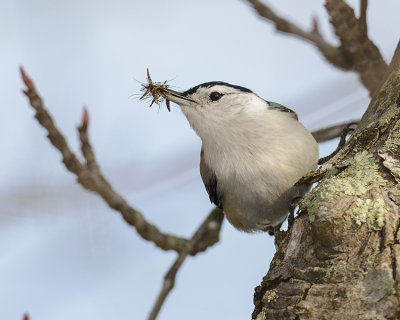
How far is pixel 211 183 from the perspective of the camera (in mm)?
2539

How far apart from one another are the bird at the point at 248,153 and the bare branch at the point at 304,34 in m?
0.31

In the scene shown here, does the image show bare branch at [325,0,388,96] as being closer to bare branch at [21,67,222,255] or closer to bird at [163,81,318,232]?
bird at [163,81,318,232]

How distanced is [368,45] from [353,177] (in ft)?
3.74

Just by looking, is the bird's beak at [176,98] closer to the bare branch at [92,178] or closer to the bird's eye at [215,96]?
the bird's eye at [215,96]

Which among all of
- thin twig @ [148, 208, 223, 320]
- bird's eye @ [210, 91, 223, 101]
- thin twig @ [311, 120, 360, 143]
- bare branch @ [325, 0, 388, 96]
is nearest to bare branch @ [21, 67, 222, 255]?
thin twig @ [148, 208, 223, 320]

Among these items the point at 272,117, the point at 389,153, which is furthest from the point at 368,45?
the point at 389,153

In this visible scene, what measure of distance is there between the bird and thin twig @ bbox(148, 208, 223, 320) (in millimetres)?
246

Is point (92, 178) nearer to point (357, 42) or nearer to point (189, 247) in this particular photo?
point (189, 247)

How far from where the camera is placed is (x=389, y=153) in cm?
167

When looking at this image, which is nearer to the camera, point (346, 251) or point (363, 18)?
point (346, 251)

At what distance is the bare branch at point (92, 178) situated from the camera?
2480mm

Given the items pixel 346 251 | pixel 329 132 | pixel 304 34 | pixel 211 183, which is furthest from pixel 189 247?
pixel 346 251

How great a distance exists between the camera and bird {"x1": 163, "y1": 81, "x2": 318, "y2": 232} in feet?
7.63

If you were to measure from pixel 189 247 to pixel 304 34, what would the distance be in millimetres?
1081
